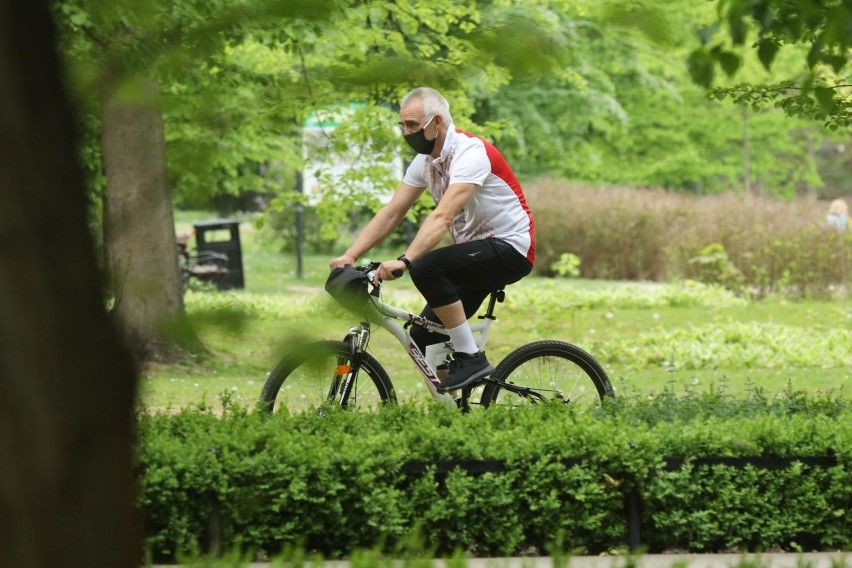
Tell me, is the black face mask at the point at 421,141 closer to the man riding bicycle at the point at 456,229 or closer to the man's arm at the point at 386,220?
the man riding bicycle at the point at 456,229

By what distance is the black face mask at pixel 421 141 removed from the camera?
6.20m

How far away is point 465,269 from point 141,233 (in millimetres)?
4612

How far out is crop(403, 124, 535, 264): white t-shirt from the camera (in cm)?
627

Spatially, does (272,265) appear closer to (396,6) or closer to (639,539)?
(396,6)

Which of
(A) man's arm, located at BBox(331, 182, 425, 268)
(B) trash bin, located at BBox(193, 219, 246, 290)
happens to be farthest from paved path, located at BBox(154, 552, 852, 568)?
(B) trash bin, located at BBox(193, 219, 246, 290)

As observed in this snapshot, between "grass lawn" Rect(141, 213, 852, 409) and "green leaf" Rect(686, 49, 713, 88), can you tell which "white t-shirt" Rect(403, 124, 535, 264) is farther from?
"green leaf" Rect(686, 49, 713, 88)

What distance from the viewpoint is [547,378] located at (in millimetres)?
6863

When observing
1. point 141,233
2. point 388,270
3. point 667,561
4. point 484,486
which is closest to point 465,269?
point 388,270

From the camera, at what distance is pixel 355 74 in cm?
188

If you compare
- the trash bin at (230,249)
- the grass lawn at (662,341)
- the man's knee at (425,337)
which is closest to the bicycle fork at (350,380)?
the man's knee at (425,337)

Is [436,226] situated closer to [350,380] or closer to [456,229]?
[456,229]

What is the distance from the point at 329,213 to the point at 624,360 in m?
3.18

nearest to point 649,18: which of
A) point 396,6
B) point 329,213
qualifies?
point 396,6

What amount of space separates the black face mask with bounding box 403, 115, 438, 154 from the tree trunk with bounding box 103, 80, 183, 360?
4.18 metres
